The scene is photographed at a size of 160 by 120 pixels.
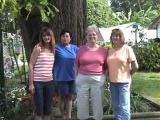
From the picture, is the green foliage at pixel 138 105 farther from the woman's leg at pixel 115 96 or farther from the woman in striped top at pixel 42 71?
the woman in striped top at pixel 42 71

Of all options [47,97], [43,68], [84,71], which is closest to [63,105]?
[47,97]

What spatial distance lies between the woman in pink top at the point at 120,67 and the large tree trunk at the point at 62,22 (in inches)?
89.7

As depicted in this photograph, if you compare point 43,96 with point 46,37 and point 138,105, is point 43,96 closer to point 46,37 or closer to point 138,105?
point 46,37

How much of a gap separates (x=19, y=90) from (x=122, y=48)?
3.46 m

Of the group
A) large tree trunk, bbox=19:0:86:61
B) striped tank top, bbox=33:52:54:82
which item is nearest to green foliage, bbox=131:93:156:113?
large tree trunk, bbox=19:0:86:61

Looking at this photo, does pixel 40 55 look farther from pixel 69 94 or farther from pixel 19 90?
pixel 19 90

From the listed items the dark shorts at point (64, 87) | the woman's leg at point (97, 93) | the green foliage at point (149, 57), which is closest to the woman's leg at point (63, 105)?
the dark shorts at point (64, 87)

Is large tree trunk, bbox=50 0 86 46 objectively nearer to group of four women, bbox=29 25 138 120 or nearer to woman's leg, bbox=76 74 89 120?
group of four women, bbox=29 25 138 120

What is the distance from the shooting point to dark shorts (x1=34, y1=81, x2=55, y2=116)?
25.2ft

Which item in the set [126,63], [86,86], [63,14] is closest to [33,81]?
[86,86]

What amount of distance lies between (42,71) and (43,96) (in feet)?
1.45

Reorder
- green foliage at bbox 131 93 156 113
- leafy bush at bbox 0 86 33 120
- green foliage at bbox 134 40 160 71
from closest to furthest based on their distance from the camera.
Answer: leafy bush at bbox 0 86 33 120
green foliage at bbox 131 93 156 113
green foliage at bbox 134 40 160 71

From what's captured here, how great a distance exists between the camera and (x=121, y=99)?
752 centimetres

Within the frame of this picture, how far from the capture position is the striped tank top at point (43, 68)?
768cm
